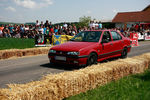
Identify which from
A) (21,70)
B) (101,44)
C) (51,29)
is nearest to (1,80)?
(21,70)

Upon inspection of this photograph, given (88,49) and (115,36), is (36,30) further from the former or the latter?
(88,49)

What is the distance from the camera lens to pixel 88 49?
8.16 meters

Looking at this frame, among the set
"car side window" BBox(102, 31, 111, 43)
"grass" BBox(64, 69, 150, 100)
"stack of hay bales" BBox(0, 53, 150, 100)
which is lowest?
"grass" BBox(64, 69, 150, 100)

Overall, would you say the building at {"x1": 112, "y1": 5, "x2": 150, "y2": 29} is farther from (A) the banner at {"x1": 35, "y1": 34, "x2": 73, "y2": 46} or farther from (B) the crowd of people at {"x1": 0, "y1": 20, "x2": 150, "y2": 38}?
(A) the banner at {"x1": 35, "y1": 34, "x2": 73, "y2": 46}

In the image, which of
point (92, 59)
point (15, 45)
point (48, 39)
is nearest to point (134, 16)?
Result: point (48, 39)

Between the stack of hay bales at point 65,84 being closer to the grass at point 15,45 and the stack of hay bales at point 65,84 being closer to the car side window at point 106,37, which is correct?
the car side window at point 106,37

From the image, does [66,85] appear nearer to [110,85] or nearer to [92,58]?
[110,85]

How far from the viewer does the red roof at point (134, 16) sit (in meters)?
75.2

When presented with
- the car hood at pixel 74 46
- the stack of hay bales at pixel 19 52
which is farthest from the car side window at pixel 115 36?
the stack of hay bales at pixel 19 52

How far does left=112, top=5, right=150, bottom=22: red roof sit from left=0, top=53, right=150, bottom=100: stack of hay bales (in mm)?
71880

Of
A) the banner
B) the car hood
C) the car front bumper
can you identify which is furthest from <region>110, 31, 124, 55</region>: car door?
the banner

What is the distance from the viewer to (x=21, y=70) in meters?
8.40

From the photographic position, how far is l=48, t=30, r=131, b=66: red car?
799 centimetres

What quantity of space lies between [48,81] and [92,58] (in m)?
4.02
